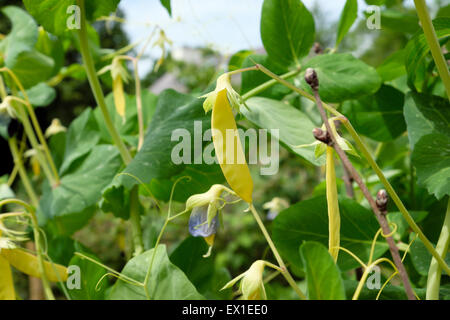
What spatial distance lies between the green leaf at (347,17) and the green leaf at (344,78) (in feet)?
0.12

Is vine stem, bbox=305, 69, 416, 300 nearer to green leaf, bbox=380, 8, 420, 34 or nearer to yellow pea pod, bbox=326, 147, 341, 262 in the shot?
yellow pea pod, bbox=326, 147, 341, 262

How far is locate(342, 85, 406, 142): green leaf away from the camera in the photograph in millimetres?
389

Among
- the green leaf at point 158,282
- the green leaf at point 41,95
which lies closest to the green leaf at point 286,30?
the green leaf at point 158,282

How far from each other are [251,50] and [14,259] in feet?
1.11

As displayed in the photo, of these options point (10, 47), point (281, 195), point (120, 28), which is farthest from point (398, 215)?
point (120, 28)

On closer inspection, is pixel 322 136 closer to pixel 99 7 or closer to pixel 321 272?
pixel 321 272

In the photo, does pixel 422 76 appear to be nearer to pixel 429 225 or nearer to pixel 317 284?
pixel 429 225

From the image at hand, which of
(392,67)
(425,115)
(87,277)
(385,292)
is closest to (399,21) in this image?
(392,67)

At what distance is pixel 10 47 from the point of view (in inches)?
18.2

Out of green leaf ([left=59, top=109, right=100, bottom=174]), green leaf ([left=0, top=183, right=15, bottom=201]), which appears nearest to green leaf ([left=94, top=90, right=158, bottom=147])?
green leaf ([left=59, top=109, right=100, bottom=174])

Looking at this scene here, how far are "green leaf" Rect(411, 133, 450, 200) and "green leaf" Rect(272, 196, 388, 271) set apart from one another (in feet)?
0.18

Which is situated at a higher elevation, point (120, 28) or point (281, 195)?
point (120, 28)

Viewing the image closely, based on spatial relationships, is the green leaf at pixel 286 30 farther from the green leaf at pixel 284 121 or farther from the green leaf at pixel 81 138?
the green leaf at pixel 81 138

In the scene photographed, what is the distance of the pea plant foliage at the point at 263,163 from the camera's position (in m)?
0.21
